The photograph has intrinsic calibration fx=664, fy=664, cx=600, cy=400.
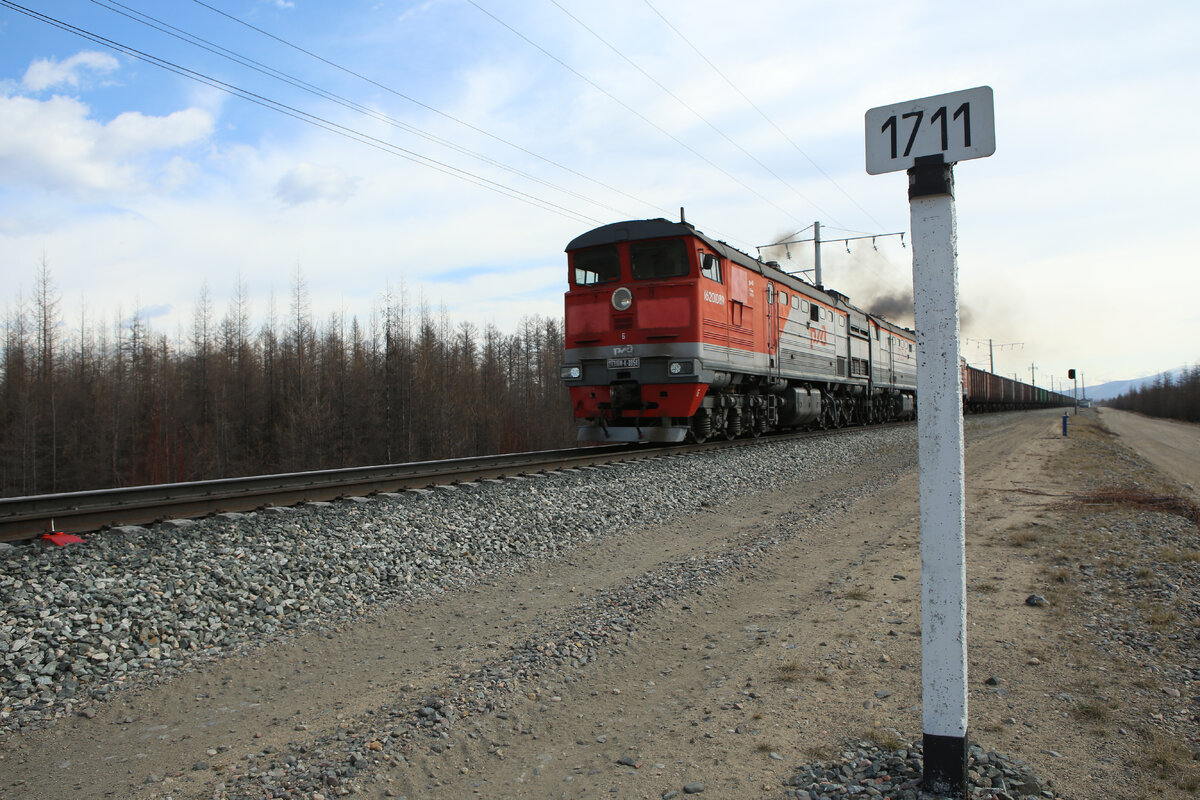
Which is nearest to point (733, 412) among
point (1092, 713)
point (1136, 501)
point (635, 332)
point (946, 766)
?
point (635, 332)

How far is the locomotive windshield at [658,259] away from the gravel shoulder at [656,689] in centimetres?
702

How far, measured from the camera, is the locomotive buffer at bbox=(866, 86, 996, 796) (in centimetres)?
255

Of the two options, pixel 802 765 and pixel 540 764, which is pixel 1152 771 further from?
pixel 540 764

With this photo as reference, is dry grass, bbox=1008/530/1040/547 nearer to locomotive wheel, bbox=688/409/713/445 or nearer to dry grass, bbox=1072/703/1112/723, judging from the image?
dry grass, bbox=1072/703/1112/723

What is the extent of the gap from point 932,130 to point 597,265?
34.9ft

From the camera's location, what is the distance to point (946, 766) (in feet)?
8.18

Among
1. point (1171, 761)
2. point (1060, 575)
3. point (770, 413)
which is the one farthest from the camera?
point (770, 413)

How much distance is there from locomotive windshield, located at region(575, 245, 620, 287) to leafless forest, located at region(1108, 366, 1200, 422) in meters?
98.1

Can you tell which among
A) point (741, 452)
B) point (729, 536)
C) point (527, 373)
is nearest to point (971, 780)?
point (729, 536)

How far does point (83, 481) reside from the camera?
120 ft

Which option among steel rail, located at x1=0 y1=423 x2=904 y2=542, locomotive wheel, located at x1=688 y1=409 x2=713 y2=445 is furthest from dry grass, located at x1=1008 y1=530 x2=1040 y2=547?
locomotive wheel, located at x1=688 y1=409 x2=713 y2=445

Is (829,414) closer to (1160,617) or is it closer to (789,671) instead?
(1160,617)

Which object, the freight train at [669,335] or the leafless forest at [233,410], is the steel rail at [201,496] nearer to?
the freight train at [669,335]

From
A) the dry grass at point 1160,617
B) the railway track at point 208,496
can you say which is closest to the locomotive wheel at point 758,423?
the railway track at point 208,496
